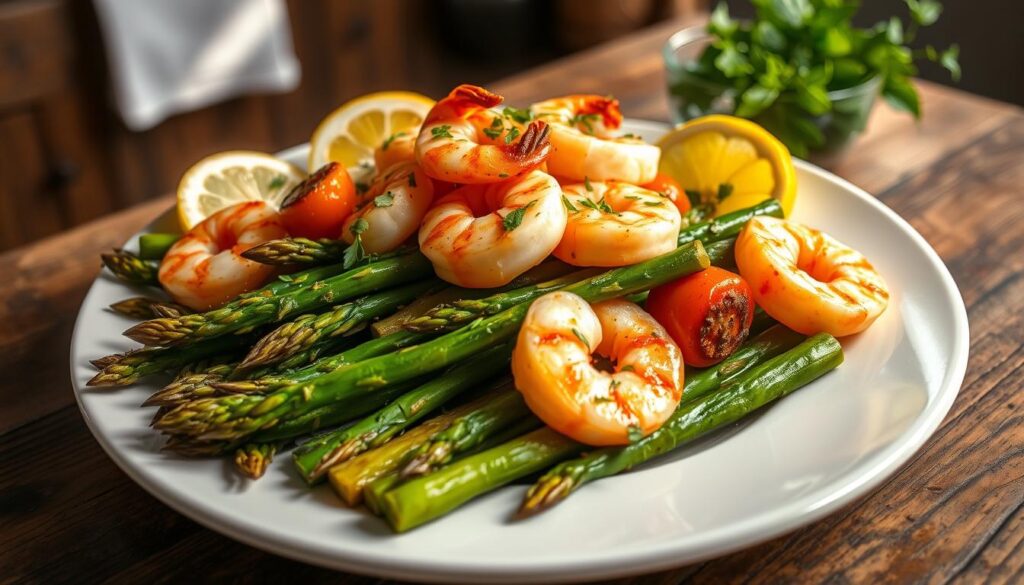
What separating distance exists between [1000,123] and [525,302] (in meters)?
2.37

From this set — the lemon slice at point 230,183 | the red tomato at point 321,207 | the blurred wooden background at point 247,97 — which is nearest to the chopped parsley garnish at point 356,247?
the red tomato at point 321,207

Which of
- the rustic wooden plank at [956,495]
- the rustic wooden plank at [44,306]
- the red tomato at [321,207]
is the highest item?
the red tomato at [321,207]

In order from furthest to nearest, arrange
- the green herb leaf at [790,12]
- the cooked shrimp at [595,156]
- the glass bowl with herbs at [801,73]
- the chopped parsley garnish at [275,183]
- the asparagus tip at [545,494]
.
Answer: the green herb leaf at [790,12]
the glass bowl with herbs at [801,73]
the chopped parsley garnish at [275,183]
the cooked shrimp at [595,156]
the asparagus tip at [545,494]

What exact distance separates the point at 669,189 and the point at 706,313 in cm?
46

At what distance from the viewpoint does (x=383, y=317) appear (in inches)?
81.6

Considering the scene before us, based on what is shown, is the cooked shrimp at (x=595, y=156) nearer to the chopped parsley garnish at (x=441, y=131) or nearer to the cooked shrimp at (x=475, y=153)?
the cooked shrimp at (x=475, y=153)

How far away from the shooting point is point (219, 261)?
2.10 m

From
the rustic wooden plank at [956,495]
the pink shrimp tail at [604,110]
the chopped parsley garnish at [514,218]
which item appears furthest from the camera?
the pink shrimp tail at [604,110]

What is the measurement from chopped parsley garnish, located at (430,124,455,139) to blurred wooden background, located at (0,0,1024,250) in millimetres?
3095

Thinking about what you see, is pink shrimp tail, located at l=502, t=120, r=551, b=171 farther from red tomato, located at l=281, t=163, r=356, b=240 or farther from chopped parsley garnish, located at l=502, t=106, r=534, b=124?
red tomato, located at l=281, t=163, r=356, b=240

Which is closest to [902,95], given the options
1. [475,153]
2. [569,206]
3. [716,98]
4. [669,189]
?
[716,98]

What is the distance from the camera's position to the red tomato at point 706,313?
1.94m

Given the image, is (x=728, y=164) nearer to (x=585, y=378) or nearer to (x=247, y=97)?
(x=585, y=378)

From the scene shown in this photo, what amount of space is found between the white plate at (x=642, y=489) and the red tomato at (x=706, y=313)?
6.4 inches
